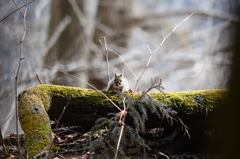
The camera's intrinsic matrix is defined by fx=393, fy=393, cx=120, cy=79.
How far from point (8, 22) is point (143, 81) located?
4830 mm

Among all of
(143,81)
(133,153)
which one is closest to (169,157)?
(133,153)

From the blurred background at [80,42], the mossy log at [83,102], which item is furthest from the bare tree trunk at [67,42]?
the mossy log at [83,102]

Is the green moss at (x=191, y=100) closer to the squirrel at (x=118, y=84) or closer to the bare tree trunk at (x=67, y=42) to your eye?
the squirrel at (x=118, y=84)

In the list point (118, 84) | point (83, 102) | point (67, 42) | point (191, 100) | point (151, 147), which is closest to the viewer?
point (83, 102)

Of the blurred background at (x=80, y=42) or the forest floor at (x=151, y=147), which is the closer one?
the forest floor at (x=151, y=147)

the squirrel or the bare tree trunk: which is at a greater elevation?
the bare tree trunk

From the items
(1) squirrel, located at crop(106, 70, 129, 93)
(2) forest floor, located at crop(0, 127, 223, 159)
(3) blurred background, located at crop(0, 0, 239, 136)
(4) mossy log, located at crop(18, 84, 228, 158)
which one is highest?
(3) blurred background, located at crop(0, 0, 239, 136)

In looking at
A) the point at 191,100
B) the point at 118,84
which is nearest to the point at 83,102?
the point at 118,84

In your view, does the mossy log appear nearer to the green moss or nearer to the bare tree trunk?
the green moss

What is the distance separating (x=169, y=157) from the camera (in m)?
3.51

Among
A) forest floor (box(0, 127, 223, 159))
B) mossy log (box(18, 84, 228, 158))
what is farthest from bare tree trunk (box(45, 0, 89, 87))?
mossy log (box(18, 84, 228, 158))

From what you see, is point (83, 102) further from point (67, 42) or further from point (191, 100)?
point (67, 42)

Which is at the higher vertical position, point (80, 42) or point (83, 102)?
point (80, 42)

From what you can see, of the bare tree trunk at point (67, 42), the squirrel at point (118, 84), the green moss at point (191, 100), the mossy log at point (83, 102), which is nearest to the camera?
the mossy log at point (83, 102)
